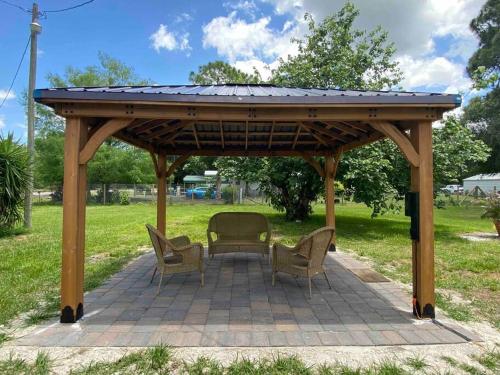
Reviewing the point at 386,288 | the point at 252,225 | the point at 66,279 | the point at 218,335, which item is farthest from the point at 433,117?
the point at 66,279

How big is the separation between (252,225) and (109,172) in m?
21.1

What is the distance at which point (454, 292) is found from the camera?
472cm

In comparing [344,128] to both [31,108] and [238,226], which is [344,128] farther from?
[31,108]

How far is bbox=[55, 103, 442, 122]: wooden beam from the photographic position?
354 centimetres

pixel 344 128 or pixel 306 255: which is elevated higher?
pixel 344 128

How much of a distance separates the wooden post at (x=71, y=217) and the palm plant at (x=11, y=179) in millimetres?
6961

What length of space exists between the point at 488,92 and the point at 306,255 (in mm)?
22152

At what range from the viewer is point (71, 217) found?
11.8 feet

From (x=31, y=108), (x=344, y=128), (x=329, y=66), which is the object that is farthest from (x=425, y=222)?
(x=31, y=108)

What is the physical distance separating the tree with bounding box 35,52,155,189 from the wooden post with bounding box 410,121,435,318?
23.4 m

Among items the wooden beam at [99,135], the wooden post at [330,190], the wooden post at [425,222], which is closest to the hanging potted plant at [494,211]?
the wooden post at [330,190]

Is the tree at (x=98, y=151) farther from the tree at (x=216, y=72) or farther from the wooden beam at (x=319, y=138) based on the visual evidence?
the wooden beam at (x=319, y=138)

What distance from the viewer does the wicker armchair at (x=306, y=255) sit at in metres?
4.42

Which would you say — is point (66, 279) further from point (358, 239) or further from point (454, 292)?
point (358, 239)
